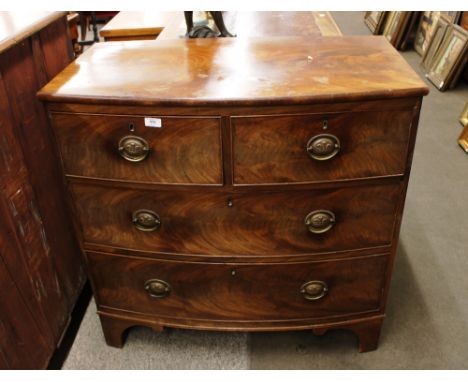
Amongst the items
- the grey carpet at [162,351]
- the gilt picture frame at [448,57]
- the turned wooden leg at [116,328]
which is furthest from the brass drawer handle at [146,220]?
the gilt picture frame at [448,57]

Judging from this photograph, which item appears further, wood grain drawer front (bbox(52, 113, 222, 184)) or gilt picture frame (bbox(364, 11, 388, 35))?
gilt picture frame (bbox(364, 11, 388, 35))

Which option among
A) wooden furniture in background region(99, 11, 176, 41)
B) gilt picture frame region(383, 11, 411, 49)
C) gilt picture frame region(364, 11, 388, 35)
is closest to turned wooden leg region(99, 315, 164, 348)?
wooden furniture in background region(99, 11, 176, 41)

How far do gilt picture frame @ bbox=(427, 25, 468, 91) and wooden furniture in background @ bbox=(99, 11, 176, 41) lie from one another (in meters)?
2.17

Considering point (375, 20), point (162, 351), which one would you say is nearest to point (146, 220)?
point (162, 351)

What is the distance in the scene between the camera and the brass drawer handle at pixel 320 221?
1.11 meters

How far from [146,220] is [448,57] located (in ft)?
10.0

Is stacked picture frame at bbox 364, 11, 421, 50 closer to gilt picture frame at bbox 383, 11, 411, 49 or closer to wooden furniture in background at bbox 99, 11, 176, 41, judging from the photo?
gilt picture frame at bbox 383, 11, 411, 49

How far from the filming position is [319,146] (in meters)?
0.99

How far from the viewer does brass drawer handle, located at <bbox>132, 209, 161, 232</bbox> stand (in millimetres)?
1130

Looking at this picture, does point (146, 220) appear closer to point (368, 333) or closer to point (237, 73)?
point (237, 73)

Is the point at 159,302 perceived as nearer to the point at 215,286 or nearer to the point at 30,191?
the point at 215,286

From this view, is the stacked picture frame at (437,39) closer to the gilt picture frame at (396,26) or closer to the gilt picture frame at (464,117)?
the gilt picture frame at (396,26)

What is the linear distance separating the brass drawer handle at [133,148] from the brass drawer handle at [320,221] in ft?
1.44
